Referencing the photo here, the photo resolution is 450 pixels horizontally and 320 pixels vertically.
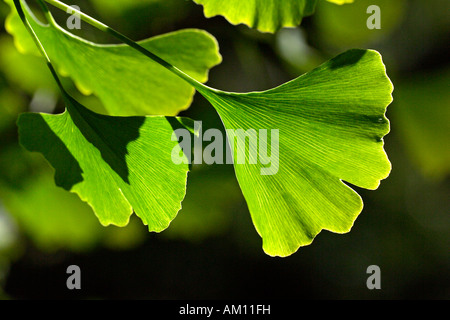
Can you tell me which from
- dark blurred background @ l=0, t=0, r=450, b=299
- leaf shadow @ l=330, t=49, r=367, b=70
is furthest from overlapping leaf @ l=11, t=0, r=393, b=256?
dark blurred background @ l=0, t=0, r=450, b=299

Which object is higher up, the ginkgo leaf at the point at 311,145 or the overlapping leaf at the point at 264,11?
the overlapping leaf at the point at 264,11

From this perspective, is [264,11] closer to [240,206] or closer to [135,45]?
[135,45]

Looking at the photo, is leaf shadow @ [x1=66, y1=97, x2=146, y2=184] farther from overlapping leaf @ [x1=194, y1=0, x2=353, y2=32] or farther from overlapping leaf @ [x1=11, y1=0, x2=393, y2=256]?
overlapping leaf @ [x1=194, y1=0, x2=353, y2=32]

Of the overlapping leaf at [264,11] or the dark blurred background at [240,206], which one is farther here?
the dark blurred background at [240,206]

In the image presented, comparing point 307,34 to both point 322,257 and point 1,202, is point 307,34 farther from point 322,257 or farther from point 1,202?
point 322,257

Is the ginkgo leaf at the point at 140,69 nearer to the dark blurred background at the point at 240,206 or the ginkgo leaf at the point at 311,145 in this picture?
the ginkgo leaf at the point at 311,145

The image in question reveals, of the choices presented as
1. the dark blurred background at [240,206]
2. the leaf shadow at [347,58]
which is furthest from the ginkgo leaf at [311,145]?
the dark blurred background at [240,206]
